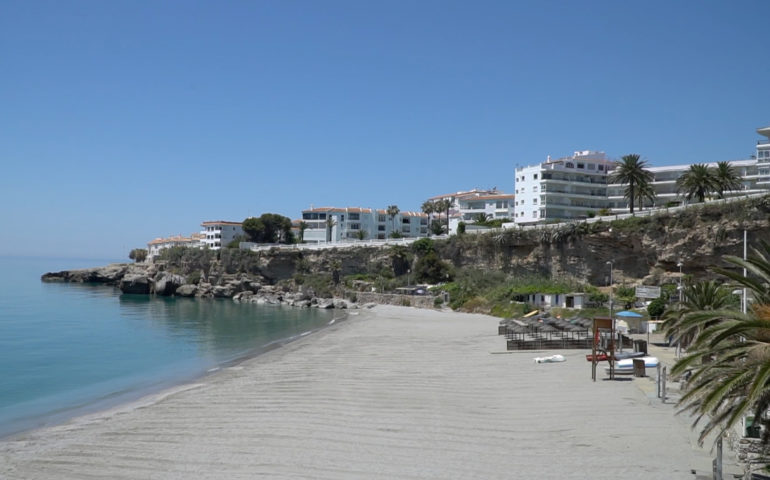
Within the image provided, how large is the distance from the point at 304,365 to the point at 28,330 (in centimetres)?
3146

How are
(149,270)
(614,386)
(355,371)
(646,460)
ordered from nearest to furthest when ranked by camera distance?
1. (646,460)
2. (614,386)
3. (355,371)
4. (149,270)

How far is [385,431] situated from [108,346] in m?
32.3

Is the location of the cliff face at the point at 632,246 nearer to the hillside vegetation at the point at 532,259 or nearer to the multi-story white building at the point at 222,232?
the hillside vegetation at the point at 532,259

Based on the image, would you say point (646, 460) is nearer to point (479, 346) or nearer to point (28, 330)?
point (479, 346)

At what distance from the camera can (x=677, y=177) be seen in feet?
267

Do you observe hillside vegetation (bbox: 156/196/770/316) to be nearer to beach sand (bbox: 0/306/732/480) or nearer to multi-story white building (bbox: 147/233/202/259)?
beach sand (bbox: 0/306/732/480)

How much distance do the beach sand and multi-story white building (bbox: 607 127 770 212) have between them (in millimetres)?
54738

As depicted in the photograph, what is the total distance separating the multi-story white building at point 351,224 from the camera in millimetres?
117438

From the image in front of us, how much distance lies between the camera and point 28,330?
161 ft

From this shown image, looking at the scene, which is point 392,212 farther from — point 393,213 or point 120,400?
point 120,400

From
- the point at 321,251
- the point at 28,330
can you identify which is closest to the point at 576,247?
the point at 321,251

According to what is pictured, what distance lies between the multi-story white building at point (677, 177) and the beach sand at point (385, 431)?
54738 mm

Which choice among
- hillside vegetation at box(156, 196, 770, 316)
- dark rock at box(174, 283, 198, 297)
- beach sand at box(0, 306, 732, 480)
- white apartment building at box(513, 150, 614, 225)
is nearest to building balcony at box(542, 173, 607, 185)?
white apartment building at box(513, 150, 614, 225)

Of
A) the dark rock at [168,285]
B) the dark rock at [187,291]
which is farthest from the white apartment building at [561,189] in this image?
the dark rock at [168,285]
